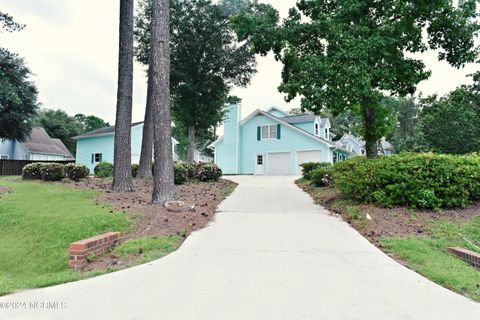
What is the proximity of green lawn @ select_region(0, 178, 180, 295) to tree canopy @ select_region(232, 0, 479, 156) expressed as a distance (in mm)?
5778

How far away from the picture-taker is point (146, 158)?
13164 millimetres

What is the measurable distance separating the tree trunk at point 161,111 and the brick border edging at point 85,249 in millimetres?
2686

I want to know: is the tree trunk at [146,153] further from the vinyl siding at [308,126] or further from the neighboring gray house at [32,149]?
the neighboring gray house at [32,149]

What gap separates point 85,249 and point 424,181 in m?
7.10

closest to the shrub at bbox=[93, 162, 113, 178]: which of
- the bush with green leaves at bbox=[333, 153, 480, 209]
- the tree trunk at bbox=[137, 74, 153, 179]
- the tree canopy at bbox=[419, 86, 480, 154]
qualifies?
the tree trunk at bbox=[137, 74, 153, 179]

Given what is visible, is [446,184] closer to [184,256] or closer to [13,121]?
[184,256]

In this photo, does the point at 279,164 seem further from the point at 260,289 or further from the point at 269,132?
the point at 260,289

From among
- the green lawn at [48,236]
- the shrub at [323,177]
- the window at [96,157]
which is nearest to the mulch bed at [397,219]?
the green lawn at [48,236]

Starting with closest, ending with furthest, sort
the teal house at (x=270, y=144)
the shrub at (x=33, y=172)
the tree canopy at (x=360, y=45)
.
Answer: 1. the tree canopy at (x=360, y=45)
2. the shrub at (x=33, y=172)
3. the teal house at (x=270, y=144)

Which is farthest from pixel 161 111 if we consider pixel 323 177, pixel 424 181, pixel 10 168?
pixel 10 168

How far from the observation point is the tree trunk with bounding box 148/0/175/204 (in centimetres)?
787

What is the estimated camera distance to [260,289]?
3.53 meters

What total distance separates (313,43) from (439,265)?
7.75m

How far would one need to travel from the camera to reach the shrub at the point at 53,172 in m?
13.1
